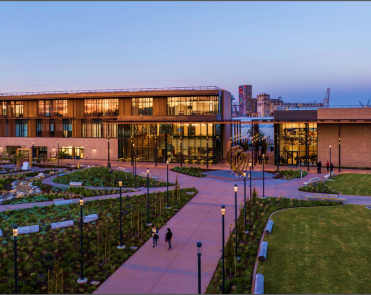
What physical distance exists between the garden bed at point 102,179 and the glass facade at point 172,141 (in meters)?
18.2

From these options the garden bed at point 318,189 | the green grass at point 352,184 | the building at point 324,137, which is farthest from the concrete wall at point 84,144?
the green grass at point 352,184

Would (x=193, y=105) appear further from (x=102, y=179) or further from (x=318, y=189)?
(x=318, y=189)

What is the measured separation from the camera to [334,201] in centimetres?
2906

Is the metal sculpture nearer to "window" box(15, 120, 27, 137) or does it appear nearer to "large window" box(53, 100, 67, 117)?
"large window" box(53, 100, 67, 117)

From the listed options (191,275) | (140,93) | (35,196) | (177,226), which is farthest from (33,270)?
(140,93)

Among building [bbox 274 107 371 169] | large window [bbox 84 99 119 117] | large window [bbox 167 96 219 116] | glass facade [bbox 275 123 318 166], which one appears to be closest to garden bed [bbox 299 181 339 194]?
building [bbox 274 107 371 169]

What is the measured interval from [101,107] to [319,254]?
59145 mm

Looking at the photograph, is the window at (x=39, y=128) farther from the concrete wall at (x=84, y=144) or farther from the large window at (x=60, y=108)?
the large window at (x=60, y=108)

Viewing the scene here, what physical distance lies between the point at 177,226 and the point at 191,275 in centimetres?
730

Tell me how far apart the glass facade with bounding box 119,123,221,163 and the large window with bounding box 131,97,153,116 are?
132 inches

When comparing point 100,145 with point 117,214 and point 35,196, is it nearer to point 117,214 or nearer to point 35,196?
point 35,196

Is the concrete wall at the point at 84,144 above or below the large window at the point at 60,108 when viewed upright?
below

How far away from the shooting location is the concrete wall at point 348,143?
52.1 metres

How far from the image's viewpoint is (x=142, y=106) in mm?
66000
